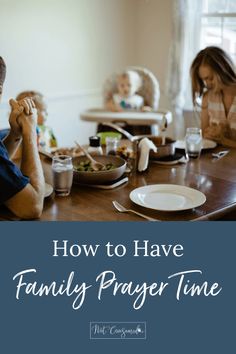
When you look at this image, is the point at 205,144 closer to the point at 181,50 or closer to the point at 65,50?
the point at 181,50

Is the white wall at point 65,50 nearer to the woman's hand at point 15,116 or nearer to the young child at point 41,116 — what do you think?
the young child at point 41,116

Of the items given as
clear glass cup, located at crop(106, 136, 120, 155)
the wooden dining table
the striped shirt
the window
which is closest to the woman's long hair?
the striped shirt

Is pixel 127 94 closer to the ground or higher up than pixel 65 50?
closer to the ground

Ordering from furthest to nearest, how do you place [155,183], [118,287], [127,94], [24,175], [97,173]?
[127,94]
[155,183]
[97,173]
[24,175]
[118,287]

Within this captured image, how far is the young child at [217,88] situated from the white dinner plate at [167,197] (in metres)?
0.89

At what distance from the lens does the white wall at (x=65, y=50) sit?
12.8 feet

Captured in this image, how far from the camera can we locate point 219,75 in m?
2.71

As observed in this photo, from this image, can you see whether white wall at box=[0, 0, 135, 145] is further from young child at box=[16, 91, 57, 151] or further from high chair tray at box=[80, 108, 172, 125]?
young child at box=[16, 91, 57, 151]

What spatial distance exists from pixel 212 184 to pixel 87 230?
70 centimetres

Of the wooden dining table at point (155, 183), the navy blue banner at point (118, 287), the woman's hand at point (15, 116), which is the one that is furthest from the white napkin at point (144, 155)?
the navy blue banner at point (118, 287)

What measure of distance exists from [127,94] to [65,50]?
2.64 ft

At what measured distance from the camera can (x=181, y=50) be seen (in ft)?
13.8

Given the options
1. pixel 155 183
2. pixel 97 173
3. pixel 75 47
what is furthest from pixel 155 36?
pixel 97 173

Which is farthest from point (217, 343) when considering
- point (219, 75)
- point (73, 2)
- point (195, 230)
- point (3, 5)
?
point (73, 2)
